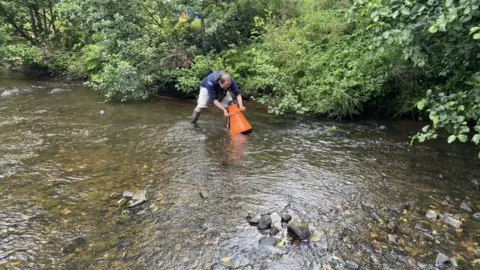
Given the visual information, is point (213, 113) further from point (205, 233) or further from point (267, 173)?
point (205, 233)

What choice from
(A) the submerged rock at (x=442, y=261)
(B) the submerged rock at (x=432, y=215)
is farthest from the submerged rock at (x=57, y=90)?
(A) the submerged rock at (x=442, y=261)

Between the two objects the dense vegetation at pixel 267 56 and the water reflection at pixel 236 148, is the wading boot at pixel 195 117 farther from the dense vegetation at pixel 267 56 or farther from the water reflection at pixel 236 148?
the dense vegetation at pixel 267 56

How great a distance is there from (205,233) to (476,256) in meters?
2.90

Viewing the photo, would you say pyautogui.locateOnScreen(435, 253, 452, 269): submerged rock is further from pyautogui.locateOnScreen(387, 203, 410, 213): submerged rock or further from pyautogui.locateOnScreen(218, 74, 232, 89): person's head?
pyautogui.locateOnScreen(218, 74, 232, 89): person's head

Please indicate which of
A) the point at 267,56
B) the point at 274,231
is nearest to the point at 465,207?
the point at 274,231

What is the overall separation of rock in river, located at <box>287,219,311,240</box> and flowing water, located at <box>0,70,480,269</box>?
0.13m

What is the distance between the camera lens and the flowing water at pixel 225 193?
4.05 m

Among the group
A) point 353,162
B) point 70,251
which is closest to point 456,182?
point 353,162

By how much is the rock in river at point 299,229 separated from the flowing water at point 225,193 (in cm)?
13

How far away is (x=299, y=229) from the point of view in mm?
4336

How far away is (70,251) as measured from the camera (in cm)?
412

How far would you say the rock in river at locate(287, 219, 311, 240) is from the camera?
4.31 m

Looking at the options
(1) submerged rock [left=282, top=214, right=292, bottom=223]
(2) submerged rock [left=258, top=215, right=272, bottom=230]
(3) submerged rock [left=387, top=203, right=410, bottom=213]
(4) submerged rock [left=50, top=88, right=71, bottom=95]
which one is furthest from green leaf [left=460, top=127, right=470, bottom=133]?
(4) submerged rock [left=50, top=88, right=71, bottom=95]

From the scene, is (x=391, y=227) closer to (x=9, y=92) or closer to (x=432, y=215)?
(x=432, y=215)
